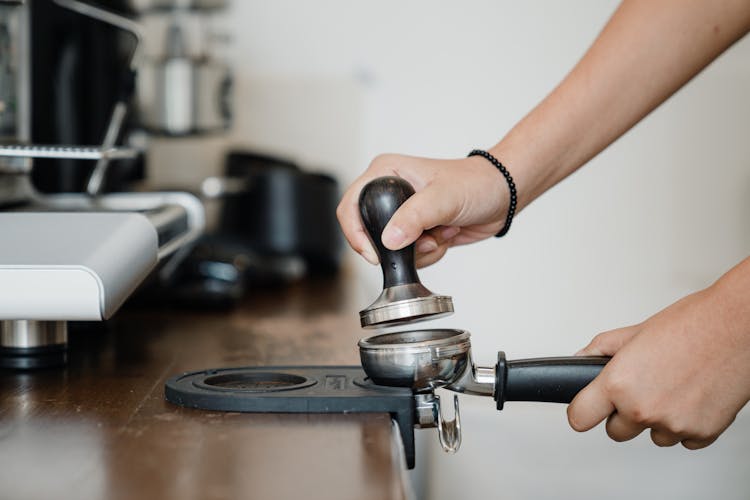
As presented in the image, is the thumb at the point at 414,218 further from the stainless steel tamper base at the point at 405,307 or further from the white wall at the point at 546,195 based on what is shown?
the white wall at the point at 546,195

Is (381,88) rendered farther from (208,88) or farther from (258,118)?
(208,88)

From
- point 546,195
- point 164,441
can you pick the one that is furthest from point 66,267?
point 546,195

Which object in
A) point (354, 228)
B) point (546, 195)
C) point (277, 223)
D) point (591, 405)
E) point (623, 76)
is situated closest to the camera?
point (591, 405)

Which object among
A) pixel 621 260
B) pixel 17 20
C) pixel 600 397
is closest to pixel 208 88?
pixel 17 20

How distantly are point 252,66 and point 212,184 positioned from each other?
55 cm

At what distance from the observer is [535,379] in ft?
2.05

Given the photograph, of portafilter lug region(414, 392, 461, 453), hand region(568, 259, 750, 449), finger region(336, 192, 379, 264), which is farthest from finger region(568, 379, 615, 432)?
finger region(336, 192, 379, 264)

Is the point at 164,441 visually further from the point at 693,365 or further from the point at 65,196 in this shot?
the point at 65,196

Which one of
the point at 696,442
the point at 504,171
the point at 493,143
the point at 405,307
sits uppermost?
the point at 493,143

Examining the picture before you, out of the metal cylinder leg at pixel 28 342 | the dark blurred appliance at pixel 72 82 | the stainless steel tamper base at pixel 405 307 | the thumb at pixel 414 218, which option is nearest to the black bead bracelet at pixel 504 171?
the thumb at pixel 414 218

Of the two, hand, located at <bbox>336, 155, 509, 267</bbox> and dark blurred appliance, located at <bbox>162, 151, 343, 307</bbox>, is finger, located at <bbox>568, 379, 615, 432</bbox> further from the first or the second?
dark blurred appliance, located at <bbox>162, 151, 343, 307</bbox>

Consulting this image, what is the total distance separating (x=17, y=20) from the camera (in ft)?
3.21

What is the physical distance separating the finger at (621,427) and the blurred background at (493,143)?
93 centimetres

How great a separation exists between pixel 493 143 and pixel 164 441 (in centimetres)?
145
